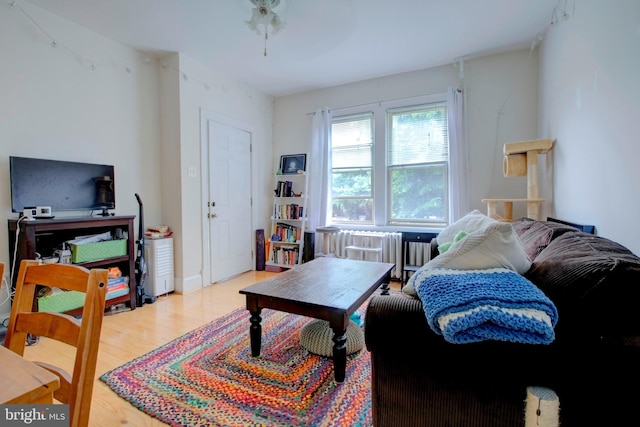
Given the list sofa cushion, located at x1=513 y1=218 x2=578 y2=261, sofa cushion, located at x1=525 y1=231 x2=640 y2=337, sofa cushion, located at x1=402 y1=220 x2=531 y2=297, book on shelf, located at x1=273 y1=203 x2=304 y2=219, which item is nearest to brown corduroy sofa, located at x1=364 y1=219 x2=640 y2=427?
sofa cushion, located at x1=525 y1=231 x2=640 y2=337

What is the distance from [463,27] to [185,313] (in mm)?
Answer: 3721

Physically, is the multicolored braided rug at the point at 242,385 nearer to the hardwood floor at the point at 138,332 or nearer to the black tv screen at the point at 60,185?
the hardwood floor at the point at 138,332

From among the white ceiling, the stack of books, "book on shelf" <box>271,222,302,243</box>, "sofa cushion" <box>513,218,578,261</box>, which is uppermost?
the white ceiling

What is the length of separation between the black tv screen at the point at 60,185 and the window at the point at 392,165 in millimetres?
2733

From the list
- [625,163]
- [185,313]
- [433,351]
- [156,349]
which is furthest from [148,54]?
[625,163]

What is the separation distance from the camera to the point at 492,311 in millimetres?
852

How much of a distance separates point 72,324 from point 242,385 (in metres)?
1.09

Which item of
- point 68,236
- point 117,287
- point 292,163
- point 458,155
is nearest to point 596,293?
point 458,155

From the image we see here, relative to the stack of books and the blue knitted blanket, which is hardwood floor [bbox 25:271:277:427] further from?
the blue knitted blanket

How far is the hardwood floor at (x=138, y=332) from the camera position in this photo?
1.43 m

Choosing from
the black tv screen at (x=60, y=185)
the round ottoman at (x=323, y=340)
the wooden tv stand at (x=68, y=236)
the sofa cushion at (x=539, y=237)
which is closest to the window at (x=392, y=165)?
the sofa cushion at (x=539, y=237)

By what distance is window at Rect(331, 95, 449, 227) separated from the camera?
12.1 ft

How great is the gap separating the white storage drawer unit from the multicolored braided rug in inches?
46.0

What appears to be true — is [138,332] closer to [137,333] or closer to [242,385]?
[137,333]
